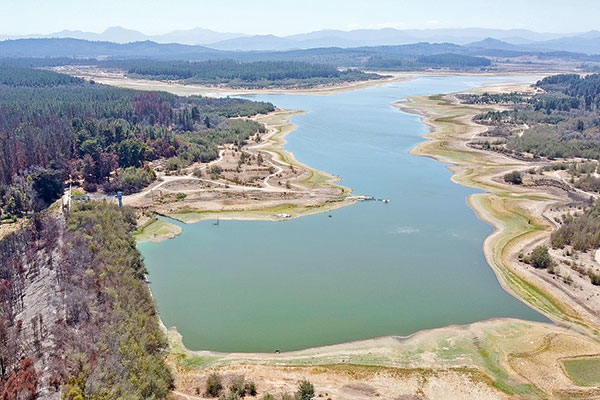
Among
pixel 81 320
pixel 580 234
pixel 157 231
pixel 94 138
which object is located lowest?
pixel 157 231

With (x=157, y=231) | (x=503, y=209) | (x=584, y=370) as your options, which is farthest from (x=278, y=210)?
(x=584, y=370)

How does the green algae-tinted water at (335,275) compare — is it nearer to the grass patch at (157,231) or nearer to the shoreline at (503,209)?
the grass patch at (157,231)

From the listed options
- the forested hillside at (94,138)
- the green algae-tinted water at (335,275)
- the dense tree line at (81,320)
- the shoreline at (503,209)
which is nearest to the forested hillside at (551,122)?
the shoreline at (503,209)

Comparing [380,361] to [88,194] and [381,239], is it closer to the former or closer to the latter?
[381,239]

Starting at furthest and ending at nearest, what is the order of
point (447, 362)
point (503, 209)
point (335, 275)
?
point (503, 209) → point (335, 275) → point (447, 362)

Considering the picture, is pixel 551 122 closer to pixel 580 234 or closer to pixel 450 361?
pixel 580 234

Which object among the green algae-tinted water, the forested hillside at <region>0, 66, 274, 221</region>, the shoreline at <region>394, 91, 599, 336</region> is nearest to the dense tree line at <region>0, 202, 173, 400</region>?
the green algae-tinted water
